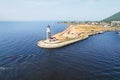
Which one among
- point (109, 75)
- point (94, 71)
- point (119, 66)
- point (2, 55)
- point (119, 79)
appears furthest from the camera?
point (2, 55)

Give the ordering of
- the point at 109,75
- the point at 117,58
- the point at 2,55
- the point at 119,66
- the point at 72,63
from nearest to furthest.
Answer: the point at 109,75, the point at 119,66, the point at 72,63, the point at 117,58, the point at 2,55

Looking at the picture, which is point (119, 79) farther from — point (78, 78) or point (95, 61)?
point (95, 61)

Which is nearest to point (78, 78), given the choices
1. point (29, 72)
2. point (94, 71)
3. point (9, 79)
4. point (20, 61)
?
point (94, 71)

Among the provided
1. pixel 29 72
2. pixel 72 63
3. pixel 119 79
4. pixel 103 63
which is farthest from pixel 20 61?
pixel 119 79

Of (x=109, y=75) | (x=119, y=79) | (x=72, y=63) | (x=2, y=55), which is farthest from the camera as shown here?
(x=2, y=55)

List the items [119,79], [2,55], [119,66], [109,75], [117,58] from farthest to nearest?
[2,55]
[117,58]
[119,66]
[109,75]
[119,79]

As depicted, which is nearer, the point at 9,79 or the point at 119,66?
the point at 9,79

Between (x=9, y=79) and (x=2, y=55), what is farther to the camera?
(x=2, y=55)

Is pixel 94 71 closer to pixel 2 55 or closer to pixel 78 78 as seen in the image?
pixel 78 78
